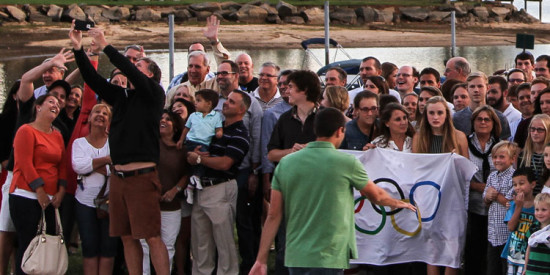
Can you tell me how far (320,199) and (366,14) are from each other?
43869 millimetres

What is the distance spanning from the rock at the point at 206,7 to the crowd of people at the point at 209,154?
3709cm

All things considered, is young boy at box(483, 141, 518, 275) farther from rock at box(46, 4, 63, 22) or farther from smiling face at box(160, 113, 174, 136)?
rock at box(46, 4, 63, 22)

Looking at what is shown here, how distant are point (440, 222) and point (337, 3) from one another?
43.7 m

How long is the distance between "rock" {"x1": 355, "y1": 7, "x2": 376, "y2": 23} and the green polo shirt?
43171 mm

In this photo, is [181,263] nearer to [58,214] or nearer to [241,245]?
[241,245]

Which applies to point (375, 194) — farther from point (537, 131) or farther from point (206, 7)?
point (206, 7)

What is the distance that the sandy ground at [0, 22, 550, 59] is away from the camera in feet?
122

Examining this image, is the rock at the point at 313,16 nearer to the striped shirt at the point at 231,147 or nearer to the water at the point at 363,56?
the water at the point at 363,56

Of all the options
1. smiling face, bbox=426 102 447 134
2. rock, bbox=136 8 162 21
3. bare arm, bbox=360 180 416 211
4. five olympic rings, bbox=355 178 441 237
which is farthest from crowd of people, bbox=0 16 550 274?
rock, bbox=136 8 162 21

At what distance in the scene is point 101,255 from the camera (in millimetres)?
9758

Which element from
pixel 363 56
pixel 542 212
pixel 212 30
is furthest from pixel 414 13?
pixel 542 212

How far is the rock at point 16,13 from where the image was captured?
4191cm

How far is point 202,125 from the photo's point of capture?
987 centimetres

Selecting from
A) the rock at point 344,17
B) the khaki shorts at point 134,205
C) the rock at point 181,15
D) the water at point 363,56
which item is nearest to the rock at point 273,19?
the rock at point 344,17
